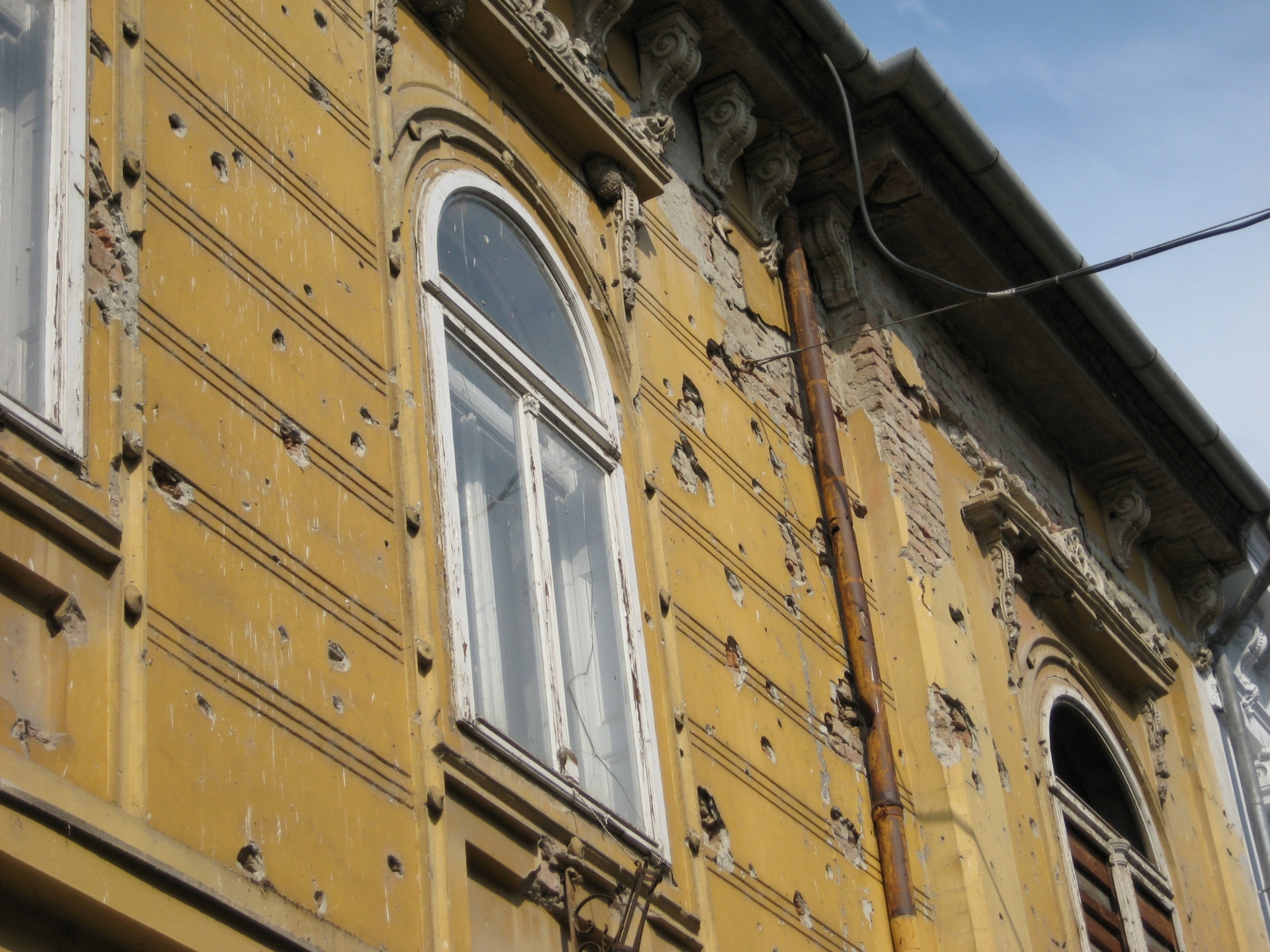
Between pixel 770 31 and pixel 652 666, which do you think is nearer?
pixel 652 666

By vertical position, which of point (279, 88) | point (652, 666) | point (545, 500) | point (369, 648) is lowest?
point (369, 648)

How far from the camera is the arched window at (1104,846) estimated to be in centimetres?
866

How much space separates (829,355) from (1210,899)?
3576 mm

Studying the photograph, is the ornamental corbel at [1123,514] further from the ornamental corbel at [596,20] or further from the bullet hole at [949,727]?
the ornamental corbel at [596,20]

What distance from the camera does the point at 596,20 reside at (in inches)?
306

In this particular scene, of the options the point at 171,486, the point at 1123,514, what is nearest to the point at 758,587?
the point at 171,486

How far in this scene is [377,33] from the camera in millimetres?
6176

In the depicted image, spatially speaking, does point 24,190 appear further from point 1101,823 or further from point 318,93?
point 1101,823

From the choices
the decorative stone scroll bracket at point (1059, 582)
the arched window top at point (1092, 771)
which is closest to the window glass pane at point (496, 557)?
the decorative stone scroll bracket at point (1059, 582)

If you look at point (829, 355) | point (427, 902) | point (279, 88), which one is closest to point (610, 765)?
point (427, 902)

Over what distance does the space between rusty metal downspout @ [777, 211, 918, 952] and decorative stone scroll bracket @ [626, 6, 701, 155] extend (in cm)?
98

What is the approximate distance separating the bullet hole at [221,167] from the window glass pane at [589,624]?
145 centimetres

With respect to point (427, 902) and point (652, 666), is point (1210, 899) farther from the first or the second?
point (427, 902)

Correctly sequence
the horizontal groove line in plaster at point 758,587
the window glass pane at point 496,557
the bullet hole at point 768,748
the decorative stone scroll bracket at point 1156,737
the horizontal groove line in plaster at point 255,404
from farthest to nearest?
the decorative stone scroll bracket at point 1156,737
the horizontal groove line in plaster at point 758,587
the bullet hole at point 768,748
the window glass pane at point 496,557
the horizontal groove line in plaster at point 255,404
